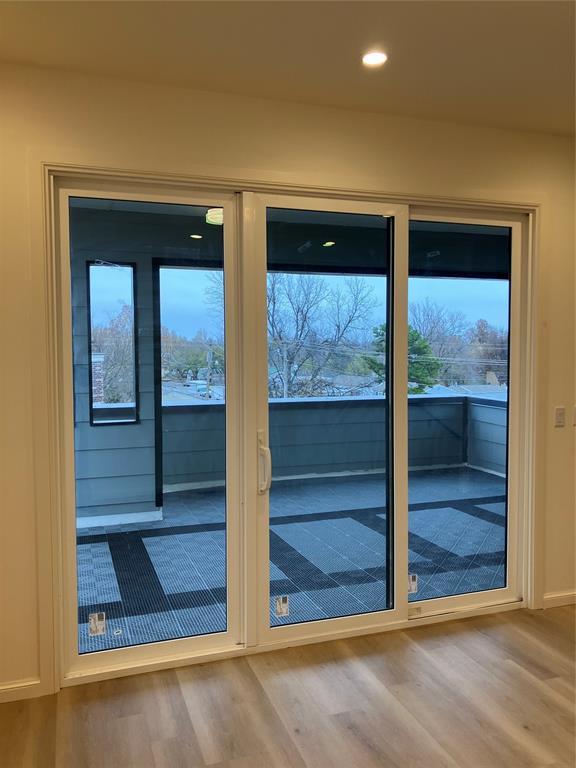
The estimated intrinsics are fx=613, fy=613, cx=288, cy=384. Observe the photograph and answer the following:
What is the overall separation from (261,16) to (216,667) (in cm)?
283

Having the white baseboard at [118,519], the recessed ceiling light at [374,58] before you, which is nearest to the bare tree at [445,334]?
the recessed ceiling light at [374,58]

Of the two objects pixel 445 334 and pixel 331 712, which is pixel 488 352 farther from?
pixel 331 712

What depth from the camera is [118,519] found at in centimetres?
298

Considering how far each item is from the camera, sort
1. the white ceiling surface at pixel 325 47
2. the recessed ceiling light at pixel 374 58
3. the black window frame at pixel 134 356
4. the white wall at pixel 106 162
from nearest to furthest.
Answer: the white ceiling surface at pixel 325 47
the recessed ceiling light at pixel 374 58
the white wall at pixel 106 162
the black window frame at pixel 134 356

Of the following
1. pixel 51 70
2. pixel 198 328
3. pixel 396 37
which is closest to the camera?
pixel 396 37

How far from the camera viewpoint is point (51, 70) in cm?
266

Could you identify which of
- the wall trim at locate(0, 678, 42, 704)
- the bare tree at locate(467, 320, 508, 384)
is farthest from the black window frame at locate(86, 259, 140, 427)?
the bare tree at locate(467, 320, 508, 384)

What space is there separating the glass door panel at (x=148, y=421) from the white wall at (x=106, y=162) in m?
0.21

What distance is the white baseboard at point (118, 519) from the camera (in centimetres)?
292

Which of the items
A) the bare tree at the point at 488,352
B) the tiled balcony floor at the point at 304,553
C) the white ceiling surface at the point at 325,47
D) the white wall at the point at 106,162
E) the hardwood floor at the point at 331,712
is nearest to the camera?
the white ceiling surface at the point at 325,47

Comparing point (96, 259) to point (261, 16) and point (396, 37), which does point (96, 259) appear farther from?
point (396, 37)

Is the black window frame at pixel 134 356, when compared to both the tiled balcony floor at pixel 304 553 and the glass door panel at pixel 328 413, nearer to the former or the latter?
the tiled balcony floor at pixel 304 553

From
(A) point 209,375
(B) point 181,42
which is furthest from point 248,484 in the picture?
(B) point 181,42

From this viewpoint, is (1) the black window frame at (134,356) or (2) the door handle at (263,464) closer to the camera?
(1) the black window frame at (134,356)
